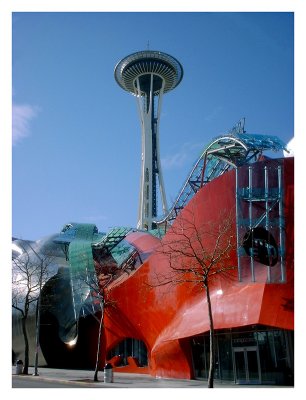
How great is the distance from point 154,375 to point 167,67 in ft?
247

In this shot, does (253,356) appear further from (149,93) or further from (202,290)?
(149,93)

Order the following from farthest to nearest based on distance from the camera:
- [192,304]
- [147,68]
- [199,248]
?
1. [147,68]
2. [199,248]
3. [192,304]

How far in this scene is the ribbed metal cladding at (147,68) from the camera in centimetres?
9031

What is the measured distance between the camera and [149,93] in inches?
3647

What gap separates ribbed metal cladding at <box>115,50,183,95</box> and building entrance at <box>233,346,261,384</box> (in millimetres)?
76207

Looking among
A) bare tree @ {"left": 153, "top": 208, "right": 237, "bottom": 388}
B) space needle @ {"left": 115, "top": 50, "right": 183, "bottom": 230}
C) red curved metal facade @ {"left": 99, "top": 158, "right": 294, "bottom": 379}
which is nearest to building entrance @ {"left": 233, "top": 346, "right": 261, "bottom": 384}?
red curved metal facade @ {"left": 99, "top": 158, "right": 294, "bottom": 379}

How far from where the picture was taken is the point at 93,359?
124ft

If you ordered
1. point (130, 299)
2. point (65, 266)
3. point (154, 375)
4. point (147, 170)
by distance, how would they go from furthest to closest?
point (147, 170) → point (65, 266) → point (130, 299) → point (154, 375)

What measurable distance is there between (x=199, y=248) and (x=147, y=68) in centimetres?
7247

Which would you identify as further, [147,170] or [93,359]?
[147,170]

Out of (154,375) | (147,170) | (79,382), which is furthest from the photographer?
(147,170)

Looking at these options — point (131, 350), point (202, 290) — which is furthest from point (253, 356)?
point (131, 350)

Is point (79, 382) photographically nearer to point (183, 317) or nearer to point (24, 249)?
point (183, 317)

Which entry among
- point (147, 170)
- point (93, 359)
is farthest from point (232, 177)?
point (147, 170)
